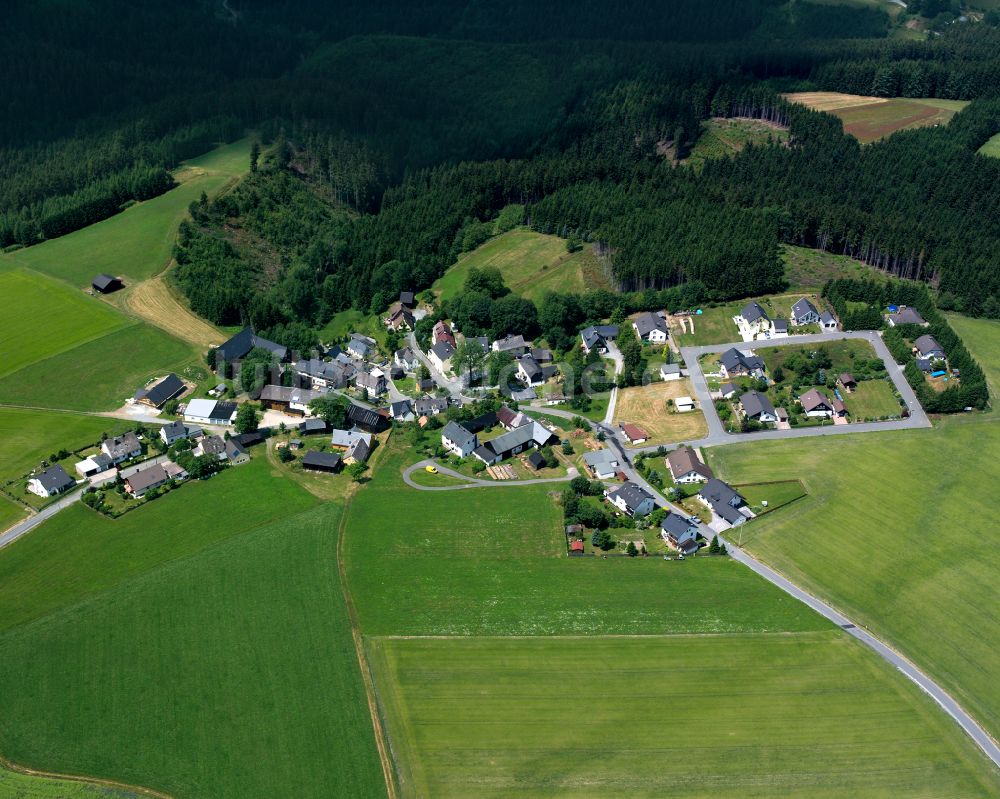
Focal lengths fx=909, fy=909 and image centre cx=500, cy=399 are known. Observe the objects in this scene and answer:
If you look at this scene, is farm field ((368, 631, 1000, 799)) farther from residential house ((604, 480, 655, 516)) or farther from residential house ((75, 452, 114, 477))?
residential house ((75, 452, 114, 477))

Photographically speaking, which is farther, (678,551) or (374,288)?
(374,288)

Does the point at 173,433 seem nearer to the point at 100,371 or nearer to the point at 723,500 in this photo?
the point at 100,371

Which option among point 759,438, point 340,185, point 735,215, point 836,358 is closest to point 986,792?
point 759,438

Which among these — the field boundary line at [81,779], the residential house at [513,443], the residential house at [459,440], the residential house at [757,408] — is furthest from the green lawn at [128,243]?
the residential house at [757,408]

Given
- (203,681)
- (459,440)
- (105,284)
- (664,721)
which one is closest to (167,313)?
(105,284)

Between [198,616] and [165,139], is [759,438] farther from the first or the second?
[165,139]

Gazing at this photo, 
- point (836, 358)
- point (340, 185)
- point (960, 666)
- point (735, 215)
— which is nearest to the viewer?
point (960, 666)
